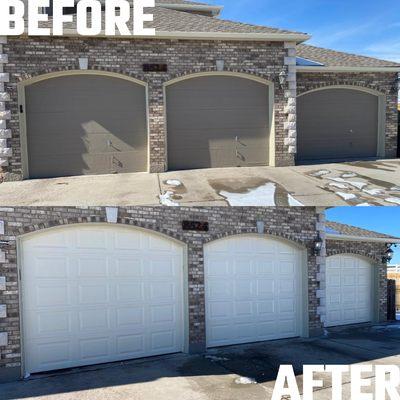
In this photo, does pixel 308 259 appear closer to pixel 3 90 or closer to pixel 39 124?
pixel 39 124

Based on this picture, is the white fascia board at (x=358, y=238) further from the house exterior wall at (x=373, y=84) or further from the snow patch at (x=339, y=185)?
the house exterior wall at (x=373, y=84)

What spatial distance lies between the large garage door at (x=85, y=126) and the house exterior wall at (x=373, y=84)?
574 centimetres

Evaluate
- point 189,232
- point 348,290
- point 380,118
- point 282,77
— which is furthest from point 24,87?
point 380,118

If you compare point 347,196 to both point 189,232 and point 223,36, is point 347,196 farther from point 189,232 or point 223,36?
point 223,36

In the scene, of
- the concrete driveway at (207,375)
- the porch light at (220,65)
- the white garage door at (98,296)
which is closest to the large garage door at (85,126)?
the porch light at (220,65)

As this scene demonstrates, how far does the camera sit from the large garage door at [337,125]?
14766 millimetres

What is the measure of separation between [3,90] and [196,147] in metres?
5.62

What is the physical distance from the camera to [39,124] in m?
12.1

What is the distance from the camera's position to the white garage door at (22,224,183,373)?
7.70 meters

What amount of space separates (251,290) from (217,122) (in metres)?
5.52

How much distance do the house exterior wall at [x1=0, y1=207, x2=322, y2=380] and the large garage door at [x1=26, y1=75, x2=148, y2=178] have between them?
4.11 m

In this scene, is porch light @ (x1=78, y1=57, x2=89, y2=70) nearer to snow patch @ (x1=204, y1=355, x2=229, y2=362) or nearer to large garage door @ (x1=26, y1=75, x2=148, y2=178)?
large garage door @ (x1=26, y1=75, x2=148, y2=178)

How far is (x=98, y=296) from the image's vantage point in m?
8.27

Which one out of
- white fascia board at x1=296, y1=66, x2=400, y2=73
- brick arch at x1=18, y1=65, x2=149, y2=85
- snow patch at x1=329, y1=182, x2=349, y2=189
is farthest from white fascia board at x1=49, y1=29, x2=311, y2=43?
snow patch at x1=329, y1=182, x2=349, y2=189
